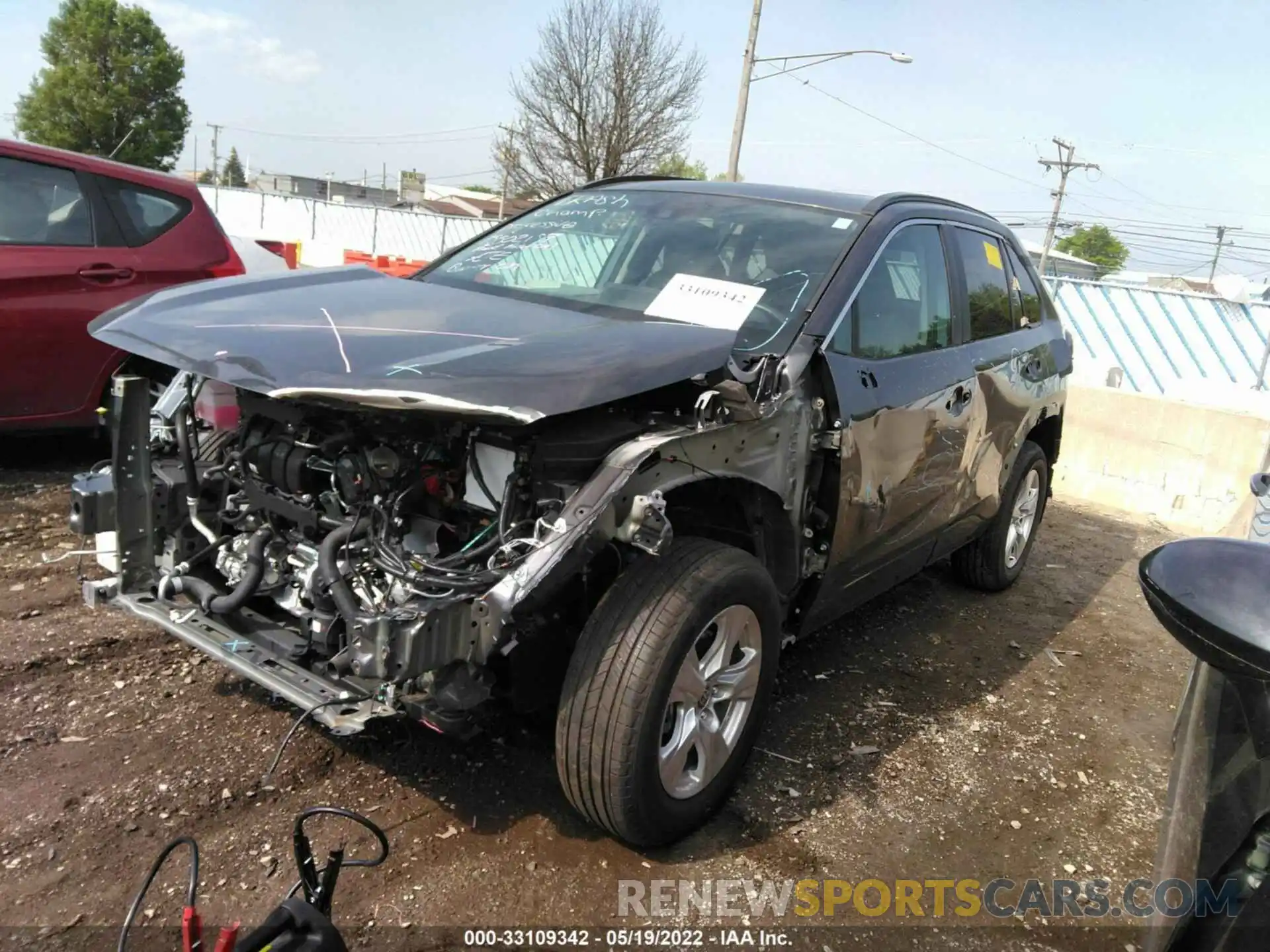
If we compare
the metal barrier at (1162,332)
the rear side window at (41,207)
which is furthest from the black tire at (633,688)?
the metal barrier at (1162,332)

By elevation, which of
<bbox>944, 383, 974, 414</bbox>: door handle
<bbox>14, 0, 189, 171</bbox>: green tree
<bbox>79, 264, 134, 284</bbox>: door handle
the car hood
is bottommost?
<bbox>79, 264, 134, 284</bbox>: door handle

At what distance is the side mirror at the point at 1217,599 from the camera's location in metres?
1.34

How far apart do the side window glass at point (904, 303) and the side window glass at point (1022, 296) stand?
95cm

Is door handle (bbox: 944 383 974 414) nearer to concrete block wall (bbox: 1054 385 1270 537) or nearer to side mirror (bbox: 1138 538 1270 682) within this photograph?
side mirror (bbox: 1138 538 1270 682)

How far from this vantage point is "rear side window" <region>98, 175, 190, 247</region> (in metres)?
5.48

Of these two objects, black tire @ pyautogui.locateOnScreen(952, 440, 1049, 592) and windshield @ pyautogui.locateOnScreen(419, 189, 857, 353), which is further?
black tire @ pyautogui.locateOnScreen(952, 440, 1049, 592)

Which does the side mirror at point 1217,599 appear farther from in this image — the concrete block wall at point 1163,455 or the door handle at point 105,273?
the concrete block wall at point 1163,455

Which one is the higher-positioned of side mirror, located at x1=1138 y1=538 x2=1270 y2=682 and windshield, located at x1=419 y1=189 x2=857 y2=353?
windshield, located at x1=419 y1=189 x2=857 y2=353

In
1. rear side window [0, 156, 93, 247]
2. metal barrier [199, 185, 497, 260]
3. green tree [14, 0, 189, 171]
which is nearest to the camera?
rear side window [0, 156, 93, 247]

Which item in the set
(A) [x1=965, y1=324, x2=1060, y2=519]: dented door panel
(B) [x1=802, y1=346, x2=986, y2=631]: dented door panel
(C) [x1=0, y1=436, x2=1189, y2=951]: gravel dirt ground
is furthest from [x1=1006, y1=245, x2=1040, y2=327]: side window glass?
(C) [x1=0, y1=436, x2=1189, y2=951]: gravel dirt ground

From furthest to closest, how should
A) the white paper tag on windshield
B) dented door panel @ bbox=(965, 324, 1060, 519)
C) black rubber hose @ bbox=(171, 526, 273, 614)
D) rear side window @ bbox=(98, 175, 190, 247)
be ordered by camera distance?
rear side window @ bbox=(98, 175, 190, 247) → dented door panel @ bbox=(965, 324, 1060, 519) → the white paper tag on windshield → black rubber hose @ bbox=(171, 526, 273, 614)

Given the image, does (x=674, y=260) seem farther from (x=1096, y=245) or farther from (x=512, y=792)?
(x=1096, y=245)

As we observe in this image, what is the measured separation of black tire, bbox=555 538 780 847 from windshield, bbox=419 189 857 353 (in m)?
0.91

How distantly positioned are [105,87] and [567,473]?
4985 cm
